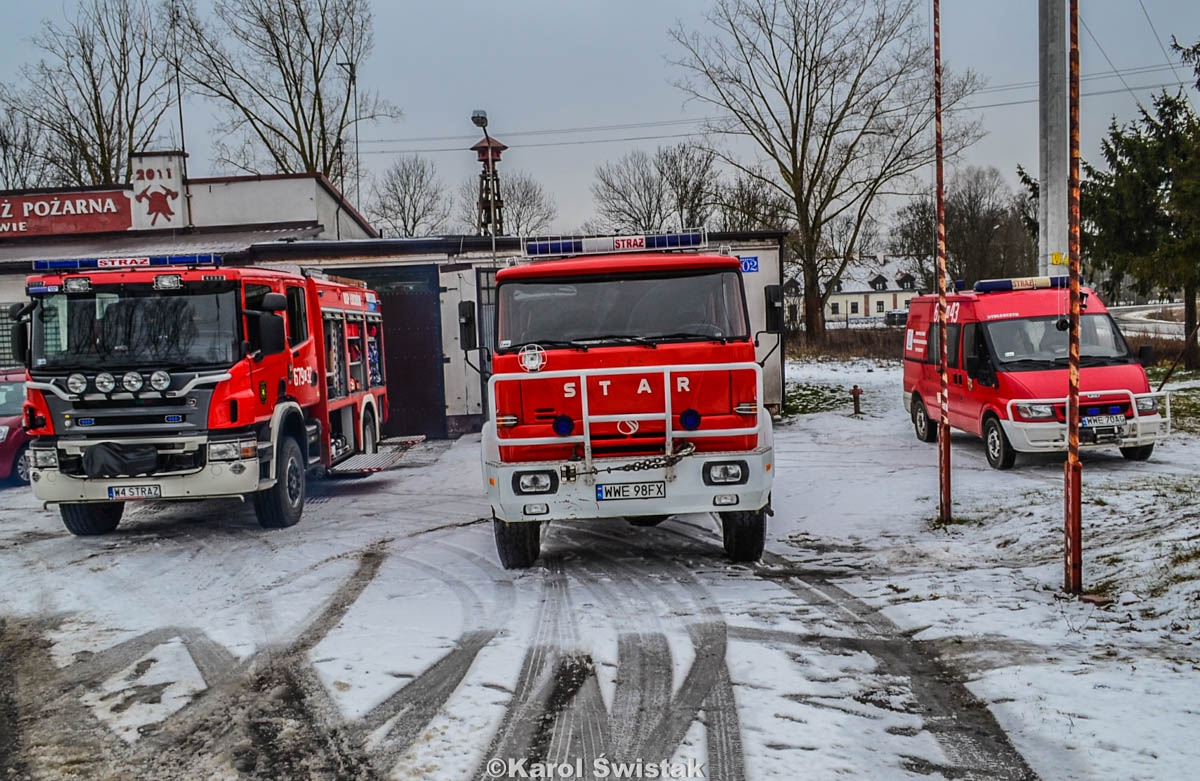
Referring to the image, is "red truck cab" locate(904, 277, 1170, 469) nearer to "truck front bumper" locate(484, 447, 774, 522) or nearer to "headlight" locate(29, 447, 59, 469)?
"truck front bumper" locate(484, 447, 774, 522)

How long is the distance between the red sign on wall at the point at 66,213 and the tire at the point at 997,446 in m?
20.1

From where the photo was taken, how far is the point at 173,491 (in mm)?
9195

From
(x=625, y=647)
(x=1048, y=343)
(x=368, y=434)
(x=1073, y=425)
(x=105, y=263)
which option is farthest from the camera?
(x=368, y=434)

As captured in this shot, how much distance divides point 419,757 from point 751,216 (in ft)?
110

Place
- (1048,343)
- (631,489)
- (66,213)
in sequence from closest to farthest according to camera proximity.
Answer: (631,489), (1048,343), (66,213)

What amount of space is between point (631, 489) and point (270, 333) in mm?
4490

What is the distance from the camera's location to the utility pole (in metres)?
14.6

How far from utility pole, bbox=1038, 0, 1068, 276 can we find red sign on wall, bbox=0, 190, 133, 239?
20.0m

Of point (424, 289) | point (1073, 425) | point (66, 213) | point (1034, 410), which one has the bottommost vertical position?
point (1034, 410)

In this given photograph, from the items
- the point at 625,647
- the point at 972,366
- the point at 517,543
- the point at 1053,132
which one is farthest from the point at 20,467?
the point at 1053,132

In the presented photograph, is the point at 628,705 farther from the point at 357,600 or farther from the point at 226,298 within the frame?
the point at 226,298

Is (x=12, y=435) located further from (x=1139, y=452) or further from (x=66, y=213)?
(x=1139, y=452)

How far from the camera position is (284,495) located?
10.2 m

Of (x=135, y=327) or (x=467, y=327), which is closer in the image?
(x=467, y=327)
